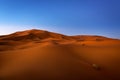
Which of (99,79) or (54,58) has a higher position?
(54,58)

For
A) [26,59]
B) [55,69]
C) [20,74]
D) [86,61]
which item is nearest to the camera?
[20,74]

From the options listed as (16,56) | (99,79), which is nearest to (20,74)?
(16,56)

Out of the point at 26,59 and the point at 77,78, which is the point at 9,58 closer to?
the point at 26,59

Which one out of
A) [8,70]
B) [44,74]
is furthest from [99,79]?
[8,70]

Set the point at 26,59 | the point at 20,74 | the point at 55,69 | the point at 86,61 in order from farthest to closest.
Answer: the point at 86,61 → the point at 26,59 → the point at 55,69 → the point at 20,74

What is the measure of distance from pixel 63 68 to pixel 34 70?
2.58 feet

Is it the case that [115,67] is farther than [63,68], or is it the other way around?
[115,67]

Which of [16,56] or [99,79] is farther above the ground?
[16,56]

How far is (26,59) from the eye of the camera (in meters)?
6.43

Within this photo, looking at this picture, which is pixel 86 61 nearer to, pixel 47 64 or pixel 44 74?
pixel 47 64

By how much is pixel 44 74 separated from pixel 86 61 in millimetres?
1819

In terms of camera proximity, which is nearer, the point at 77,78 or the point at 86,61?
the point at 77,78

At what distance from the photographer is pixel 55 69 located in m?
5.86

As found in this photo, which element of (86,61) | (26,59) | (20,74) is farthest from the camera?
(86,61)
